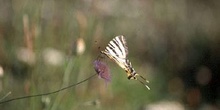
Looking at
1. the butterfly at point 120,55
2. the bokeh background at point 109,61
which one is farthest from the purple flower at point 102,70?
the bokeh background at point 109,61

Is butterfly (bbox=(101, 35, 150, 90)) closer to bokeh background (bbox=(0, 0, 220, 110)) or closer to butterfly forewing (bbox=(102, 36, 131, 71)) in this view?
butterfly forewing (bbox=(102, 36, 131, 71))

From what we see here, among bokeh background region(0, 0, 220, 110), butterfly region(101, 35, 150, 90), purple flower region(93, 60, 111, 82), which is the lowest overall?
bokeh background region(0, 0, 220, 110)

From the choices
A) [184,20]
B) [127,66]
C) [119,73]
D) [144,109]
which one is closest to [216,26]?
[184,20]

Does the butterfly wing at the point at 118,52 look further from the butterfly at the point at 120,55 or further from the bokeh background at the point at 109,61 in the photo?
the bokeh background at the point at 109,61

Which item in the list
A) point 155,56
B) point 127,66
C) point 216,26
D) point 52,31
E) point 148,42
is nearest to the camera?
point 127,66

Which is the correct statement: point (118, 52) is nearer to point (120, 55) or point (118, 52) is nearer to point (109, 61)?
point (120, 55)

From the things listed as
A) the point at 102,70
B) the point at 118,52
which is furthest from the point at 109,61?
the point at 118,52

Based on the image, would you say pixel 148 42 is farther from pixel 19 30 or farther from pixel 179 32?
pixel 19 30

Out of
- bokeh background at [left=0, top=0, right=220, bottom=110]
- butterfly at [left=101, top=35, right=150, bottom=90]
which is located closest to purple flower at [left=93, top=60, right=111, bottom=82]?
butterfly at [left=101, top=35, right=150, bottom=90]

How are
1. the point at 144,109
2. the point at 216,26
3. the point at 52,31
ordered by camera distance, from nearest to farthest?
1. the point at 144,109
2. the point at 52,31
3. the point at 216,26
